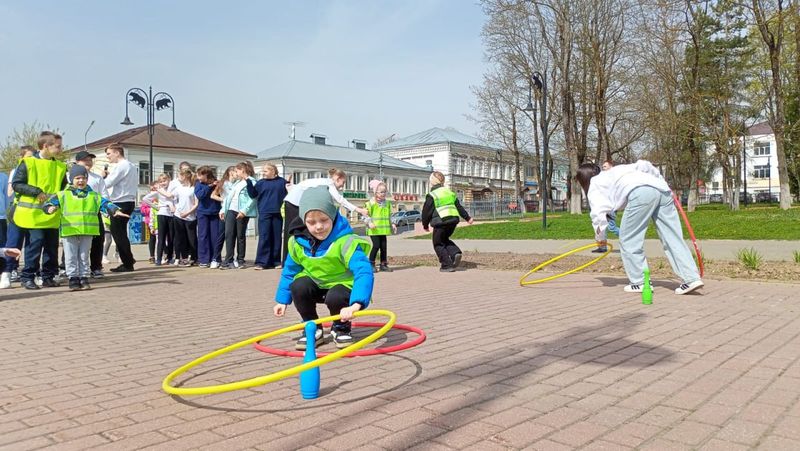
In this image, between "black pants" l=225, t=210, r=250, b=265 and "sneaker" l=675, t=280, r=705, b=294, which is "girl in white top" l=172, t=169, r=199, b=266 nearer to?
"black pants" l=225, t=210, r=250, b=265

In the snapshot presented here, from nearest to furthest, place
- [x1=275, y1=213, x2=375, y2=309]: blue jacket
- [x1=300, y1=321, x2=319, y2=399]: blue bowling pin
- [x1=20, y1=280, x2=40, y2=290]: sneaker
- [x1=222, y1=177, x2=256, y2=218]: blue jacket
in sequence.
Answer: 1. [x1=300, y1=321, x2=319, y2=399]: blue bowling pin
2. [x1=275, y1=213, x2=375, y2=309]: blue jacket
3. [x1=20, y1=280, x2=40, y2=290]: sneaker
4. [x1=222, y1=177, x2=256, y2=218]: blue jacket

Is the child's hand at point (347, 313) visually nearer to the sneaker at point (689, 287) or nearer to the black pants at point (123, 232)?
the sneaker at point (689, 287)

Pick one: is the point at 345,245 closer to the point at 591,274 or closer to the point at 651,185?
the point at 651,185

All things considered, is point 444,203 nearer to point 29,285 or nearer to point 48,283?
point 48,283

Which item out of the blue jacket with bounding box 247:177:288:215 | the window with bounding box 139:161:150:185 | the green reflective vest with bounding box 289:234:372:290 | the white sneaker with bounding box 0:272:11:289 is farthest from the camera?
the window with bounding box 139:161:150:185

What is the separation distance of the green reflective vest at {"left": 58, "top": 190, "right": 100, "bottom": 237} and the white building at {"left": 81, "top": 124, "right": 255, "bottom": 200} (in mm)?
55550

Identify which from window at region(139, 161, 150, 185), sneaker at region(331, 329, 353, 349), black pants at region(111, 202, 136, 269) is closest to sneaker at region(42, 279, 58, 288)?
black pants at region(111, 202, 136, 269)

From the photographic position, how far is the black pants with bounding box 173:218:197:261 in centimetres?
1311

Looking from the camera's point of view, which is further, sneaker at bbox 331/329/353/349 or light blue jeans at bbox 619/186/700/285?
light blue jeans at bbox 619/186/700/285

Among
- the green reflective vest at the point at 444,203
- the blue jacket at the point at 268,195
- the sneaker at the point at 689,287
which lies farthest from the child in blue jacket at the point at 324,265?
the blue jacket at the point at 268,195

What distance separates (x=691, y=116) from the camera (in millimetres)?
32688

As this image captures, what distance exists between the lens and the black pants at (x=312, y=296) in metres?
4.72

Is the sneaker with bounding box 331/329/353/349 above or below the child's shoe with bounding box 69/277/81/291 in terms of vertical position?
below

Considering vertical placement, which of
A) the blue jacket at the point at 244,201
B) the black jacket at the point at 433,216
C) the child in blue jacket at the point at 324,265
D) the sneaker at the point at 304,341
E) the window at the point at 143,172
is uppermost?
the window at the point at 143,172
